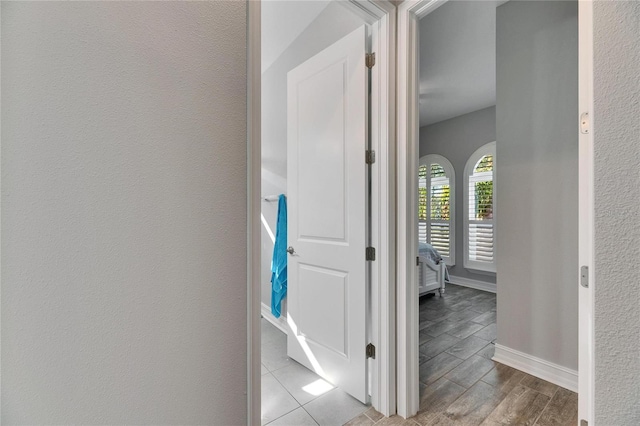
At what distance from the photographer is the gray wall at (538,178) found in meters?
1.85

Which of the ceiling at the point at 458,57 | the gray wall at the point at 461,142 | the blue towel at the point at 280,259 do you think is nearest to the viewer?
the ceiling at the point at 458,57

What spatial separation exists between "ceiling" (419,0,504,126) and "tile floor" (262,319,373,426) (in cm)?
297

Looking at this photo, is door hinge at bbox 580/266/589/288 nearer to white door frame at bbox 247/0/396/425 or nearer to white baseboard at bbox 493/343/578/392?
white door frame at bbox 247/0/396/425

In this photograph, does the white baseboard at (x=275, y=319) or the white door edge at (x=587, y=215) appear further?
the white baseboard at (x=275, y=319)

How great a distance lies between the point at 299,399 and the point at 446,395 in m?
0.92

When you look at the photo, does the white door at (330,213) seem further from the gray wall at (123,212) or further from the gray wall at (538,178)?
the gray wall at (538,178)

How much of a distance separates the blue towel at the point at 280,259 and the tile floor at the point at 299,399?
60cm

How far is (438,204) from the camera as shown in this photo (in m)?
4.96

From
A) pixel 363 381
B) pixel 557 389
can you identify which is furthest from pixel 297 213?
pixel 557 389

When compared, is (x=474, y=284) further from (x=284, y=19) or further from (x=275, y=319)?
(x=284, y=19)

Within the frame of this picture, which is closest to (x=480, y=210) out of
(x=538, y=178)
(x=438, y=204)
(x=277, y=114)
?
(x=438, y=204)

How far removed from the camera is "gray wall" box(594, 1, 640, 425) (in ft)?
2.19

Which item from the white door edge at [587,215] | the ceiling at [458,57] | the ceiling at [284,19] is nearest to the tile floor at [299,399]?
the white door edge at [587,215]

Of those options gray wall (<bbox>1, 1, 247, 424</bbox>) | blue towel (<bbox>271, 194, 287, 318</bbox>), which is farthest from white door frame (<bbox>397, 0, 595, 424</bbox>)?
blue towel (<bbox>271, 194, 287, 318</bbox>)
